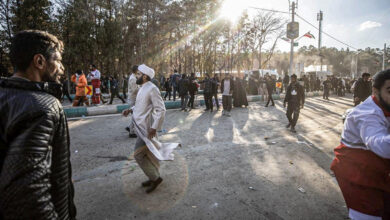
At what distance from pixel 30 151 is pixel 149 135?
94.5 inches

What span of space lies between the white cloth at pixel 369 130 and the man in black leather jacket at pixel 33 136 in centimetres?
191

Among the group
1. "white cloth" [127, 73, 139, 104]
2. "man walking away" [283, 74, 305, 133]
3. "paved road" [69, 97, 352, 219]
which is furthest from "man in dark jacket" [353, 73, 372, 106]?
"white cloth" [127, 73, 139, 104]

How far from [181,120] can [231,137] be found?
3.00 metres

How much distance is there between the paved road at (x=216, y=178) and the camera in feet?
9.59

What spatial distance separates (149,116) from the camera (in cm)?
359

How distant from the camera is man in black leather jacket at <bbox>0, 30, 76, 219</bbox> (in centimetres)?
102

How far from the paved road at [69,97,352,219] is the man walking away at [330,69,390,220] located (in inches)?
47.6

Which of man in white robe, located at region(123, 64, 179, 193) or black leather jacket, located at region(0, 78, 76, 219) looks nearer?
black leather jacket, located at region(0, 78, 76, 219)

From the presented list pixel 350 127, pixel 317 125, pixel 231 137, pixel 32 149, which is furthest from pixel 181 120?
pixel 32 149

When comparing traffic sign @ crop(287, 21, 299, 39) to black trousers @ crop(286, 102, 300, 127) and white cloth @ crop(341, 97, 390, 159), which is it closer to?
black trousers @ crop(286, 102, 300, 127)

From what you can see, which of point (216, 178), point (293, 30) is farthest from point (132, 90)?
point (293, 30)

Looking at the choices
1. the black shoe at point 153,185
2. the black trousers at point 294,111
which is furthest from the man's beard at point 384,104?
the black trousers at point 294,111

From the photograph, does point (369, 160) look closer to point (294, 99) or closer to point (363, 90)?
point (294, 99)

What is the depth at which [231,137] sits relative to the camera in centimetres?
652
